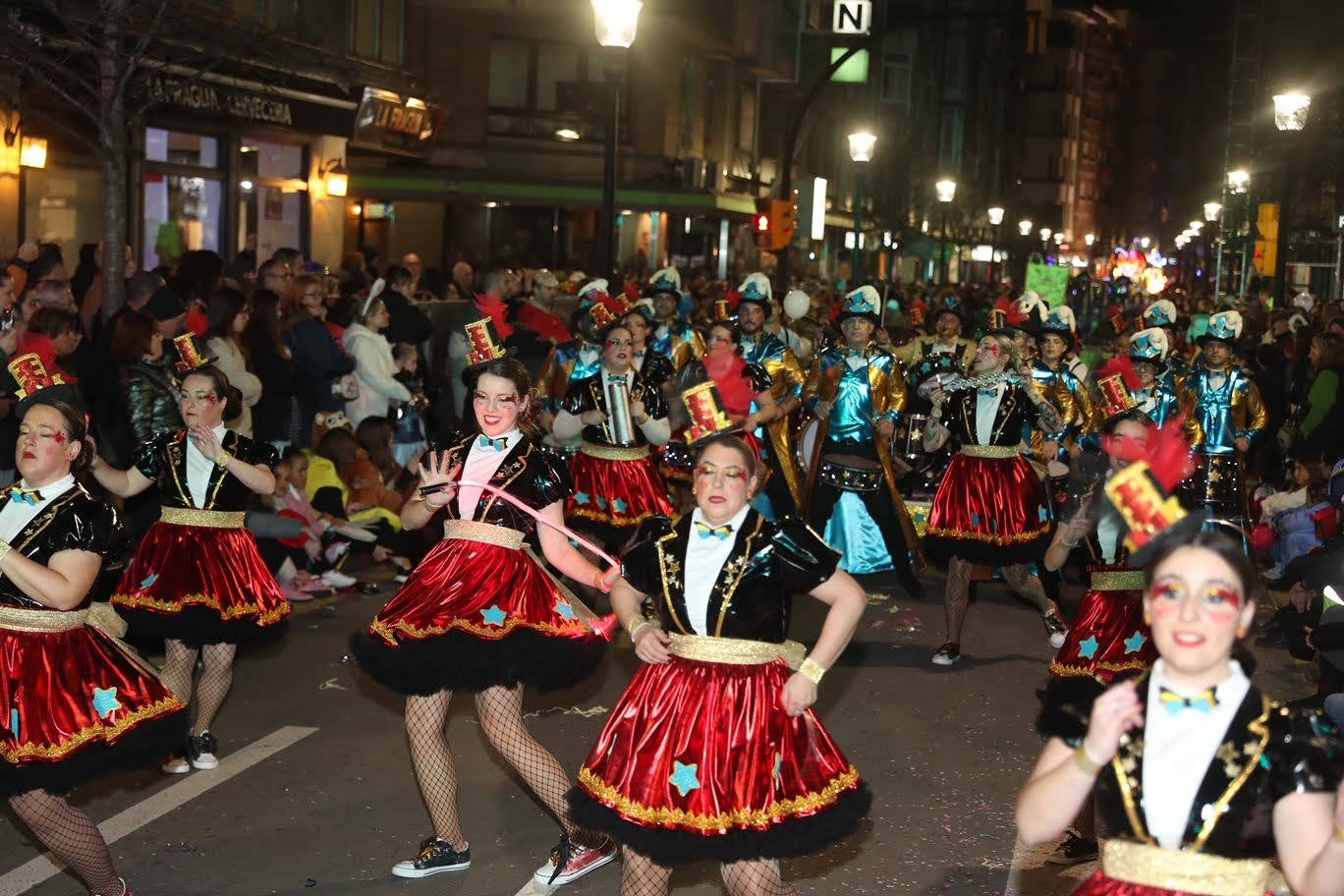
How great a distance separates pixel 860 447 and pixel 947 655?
2.58 metres

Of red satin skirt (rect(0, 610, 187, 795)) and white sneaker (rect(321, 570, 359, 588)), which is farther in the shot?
white sneaker (rect(321, 570, 359, 588))

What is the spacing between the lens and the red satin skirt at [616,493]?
442 inches

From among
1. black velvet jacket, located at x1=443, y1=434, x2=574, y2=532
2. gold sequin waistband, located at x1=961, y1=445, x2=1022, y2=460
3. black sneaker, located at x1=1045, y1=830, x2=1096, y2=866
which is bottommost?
black sneaker, located at x1=1045, y1=830, x2=1096, y2=866

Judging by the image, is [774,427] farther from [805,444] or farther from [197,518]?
[197,518]

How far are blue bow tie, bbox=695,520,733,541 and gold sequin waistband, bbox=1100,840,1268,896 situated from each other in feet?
6.18

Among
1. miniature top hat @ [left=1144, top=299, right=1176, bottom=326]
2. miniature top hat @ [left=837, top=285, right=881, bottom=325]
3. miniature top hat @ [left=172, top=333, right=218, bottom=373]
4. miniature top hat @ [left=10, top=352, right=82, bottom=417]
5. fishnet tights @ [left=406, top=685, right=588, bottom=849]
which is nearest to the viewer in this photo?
fishnet tights @ [left=406, top=685, right=588, bottom=849]

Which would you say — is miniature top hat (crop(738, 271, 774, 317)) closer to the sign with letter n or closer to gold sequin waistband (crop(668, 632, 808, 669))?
gold sequin waistband (crop(668, 632, 808, 669))

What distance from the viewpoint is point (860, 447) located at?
42.4ft

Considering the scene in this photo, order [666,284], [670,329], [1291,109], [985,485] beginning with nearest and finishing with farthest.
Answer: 1. [985,485]
2. [670,329]
3. [666,284]
4. [1291,109]

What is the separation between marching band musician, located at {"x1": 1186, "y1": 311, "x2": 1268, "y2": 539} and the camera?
13.3 m

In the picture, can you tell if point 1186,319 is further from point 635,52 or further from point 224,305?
point 224,305

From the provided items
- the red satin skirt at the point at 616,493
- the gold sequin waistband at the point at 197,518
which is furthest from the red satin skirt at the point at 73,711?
the red satin skirt at the point at 616,493

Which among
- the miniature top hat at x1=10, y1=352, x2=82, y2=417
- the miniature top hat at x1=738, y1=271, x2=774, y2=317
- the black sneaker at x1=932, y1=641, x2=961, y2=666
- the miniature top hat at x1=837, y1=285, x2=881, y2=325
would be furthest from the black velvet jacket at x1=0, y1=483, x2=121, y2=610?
the miniature top hat at x1=738, y1=271, x2=774, y2=317

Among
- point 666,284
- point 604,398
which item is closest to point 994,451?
point 604,398
